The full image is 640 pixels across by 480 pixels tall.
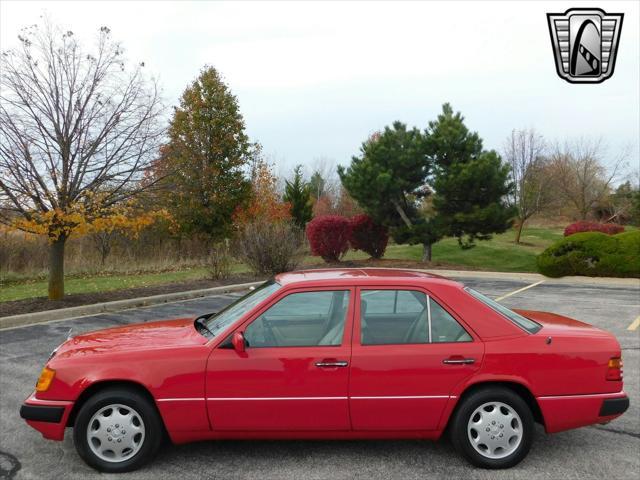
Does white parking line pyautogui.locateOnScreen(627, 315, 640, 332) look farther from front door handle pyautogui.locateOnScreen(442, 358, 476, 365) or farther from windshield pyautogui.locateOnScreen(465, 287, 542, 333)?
front door handle pyautogui.locateOnScreen(442, 358, 476, 365)

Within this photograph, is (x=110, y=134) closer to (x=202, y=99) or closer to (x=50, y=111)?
(x=50, y=111)

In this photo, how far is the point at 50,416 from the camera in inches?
147

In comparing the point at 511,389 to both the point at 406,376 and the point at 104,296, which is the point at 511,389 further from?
the point at 104,296

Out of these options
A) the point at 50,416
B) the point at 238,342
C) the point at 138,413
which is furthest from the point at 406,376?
the point at 50,416

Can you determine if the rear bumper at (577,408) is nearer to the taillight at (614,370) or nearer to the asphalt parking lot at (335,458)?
the taillight at (614,370)

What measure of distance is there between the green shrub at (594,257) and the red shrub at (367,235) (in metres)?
7.05

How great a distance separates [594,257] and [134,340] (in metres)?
16.4

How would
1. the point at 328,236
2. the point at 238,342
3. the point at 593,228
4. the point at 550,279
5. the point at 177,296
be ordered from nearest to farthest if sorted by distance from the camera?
the point at 238,342, the point at 177,296, the point at 550,279, the point at 328,236, the point at 593,228

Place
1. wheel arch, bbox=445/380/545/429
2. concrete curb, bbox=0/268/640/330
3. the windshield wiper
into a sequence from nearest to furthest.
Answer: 1. wheel arch, bbox=445/380/545/429
2. the windshield wiper
3. concrete curb, bbox=0/268/640/330

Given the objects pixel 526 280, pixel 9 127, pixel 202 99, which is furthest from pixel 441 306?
pixel 202 99

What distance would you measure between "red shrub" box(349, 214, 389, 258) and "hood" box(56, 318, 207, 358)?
18.2 m

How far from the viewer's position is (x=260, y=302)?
3.99m

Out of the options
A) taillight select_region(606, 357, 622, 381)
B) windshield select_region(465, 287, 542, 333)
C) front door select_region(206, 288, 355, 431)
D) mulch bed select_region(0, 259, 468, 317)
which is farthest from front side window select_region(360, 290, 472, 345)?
mulch bed select_region(0, 259, 468, 317)

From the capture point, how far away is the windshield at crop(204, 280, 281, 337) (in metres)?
4.06
